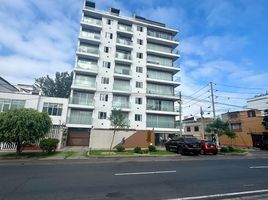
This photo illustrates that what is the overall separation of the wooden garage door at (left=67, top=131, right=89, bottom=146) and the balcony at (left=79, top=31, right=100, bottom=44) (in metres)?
18.3

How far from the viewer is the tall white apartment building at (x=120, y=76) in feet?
114

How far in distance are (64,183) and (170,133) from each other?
3142cm

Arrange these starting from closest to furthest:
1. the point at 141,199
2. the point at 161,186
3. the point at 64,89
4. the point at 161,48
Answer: the point at 141,199 < the point at 161,186 < the point at 161,48 < the point at 64,89

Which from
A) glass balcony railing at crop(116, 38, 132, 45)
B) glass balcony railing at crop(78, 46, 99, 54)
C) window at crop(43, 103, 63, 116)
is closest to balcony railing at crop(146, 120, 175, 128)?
window at crop(43, 103, 63, 116)

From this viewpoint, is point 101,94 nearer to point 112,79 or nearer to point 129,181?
point 112,79

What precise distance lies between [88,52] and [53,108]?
1282 centimetres

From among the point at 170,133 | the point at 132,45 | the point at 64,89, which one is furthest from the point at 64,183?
the point at 64,89

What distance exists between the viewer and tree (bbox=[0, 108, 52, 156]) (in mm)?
16047

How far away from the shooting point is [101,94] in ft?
119

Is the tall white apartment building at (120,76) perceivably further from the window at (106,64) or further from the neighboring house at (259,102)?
the neighboring house at (259,102)

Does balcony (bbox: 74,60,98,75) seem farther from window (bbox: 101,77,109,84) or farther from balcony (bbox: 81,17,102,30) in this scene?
balcony (bbox: 81,17,102,30)

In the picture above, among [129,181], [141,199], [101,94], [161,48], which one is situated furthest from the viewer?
[161,48]

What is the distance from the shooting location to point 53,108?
32.0m

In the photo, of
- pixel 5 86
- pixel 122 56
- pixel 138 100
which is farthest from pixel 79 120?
pixel 5 86
